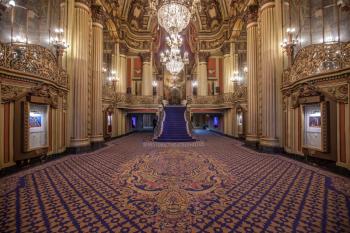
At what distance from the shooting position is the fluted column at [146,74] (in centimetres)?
1803

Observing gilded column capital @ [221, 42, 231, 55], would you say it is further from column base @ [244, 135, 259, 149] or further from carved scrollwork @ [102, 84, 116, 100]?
carved scrollwork @ [102, 84, 116, 100]

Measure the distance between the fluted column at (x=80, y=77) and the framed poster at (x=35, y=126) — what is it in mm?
1255

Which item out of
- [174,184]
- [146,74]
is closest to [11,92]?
[174,184]

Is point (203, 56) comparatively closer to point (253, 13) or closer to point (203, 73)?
point (203, 73)

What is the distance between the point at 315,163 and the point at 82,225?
685cm

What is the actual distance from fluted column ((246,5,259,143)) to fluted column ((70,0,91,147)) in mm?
8285

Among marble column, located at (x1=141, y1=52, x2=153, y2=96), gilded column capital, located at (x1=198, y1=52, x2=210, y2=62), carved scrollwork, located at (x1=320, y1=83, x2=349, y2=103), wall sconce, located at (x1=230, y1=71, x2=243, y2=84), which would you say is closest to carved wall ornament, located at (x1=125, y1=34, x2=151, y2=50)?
marble column, located at (x1=141, y1=52, x2=153, y2=96)

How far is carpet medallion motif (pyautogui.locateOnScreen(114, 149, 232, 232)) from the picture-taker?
264 centimetres

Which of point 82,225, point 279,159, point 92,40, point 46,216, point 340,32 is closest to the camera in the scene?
point 82,225

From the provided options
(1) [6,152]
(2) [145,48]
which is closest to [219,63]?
(2) [145,48]

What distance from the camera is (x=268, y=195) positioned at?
10.9 feet

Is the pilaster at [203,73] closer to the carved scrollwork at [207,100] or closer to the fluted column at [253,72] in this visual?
the carved scrollwork at [207,100]

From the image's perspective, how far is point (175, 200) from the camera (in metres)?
3.13

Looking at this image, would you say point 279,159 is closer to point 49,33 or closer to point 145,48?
point 49,33
